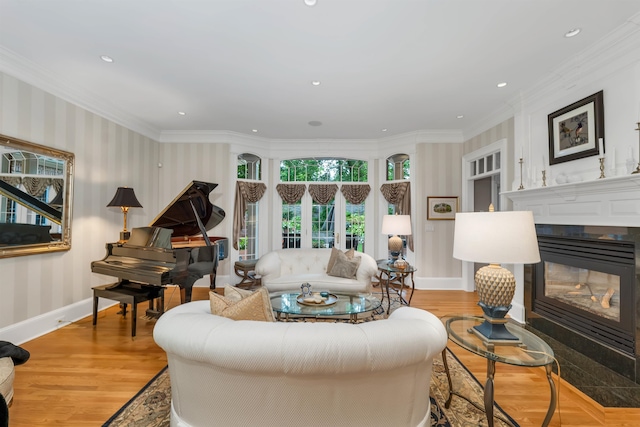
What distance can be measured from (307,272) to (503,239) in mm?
3202

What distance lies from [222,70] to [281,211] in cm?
323

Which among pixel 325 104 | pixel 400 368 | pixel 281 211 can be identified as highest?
pixel 325 104

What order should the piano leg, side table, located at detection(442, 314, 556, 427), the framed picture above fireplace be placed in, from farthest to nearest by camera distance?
the piano leg → the framed picture above fireplace → side table, located at detection(442, 314, 556, 427)

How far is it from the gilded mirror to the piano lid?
1.05 m

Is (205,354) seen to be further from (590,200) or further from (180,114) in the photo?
(180,114)

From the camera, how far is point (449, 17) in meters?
2.27

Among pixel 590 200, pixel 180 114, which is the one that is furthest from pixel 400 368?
pixel 180 114

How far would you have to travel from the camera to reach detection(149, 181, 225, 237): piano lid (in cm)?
341

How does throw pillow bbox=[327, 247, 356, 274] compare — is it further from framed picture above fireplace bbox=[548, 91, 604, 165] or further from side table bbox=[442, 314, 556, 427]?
framed picture above fireplace bbox=[548, 91, 604, 165]

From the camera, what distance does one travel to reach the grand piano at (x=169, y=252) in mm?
3094

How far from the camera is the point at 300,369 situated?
123cm

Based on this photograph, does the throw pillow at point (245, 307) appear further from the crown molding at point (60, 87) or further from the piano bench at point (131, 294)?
the crown molding at point (60, 87)

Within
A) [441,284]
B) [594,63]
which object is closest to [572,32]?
[594,63]

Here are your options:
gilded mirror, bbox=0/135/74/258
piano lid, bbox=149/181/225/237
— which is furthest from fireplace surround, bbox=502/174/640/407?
gilded mirror, bbox=0/135/74/258
